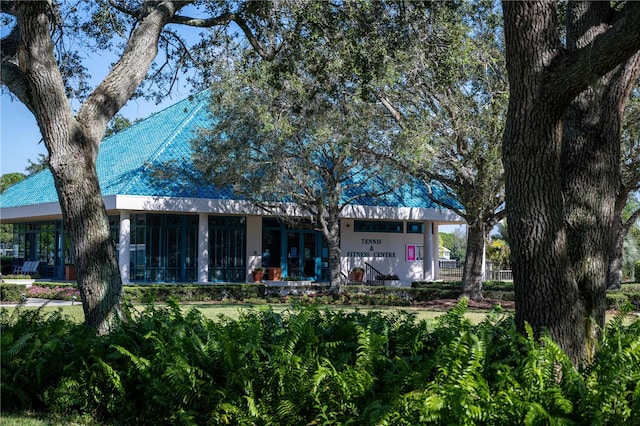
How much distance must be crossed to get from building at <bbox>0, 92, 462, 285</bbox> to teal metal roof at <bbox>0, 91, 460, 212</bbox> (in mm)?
67

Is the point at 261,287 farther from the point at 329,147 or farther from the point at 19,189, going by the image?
the point at 19,189

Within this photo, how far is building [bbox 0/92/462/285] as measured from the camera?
101ft

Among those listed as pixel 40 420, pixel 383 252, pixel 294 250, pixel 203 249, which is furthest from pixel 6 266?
pixel 40 420

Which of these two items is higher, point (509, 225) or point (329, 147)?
point (329, 147)

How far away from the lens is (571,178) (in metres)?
6.57

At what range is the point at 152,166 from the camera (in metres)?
30.4

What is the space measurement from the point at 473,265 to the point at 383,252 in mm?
14123

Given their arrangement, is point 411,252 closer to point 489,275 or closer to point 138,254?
point 489,275

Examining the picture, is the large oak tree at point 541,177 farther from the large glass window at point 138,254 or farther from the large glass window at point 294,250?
the large glass window at point 294,250

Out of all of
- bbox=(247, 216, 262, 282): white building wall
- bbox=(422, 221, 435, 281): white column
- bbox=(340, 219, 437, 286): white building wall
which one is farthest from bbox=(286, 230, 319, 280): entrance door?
bbox=(422, 221, 435, 281): white column

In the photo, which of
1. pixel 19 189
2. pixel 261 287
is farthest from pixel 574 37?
pixel 19 189

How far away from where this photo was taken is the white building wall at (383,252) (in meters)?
38.7

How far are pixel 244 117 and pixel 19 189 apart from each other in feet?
68.7

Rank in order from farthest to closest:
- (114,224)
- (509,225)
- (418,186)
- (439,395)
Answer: (418,186)
(114,224)
(509,225)
(439,395)
